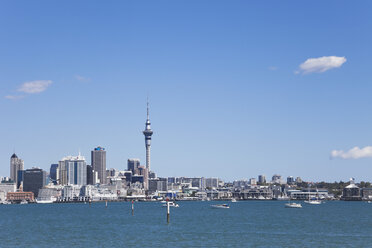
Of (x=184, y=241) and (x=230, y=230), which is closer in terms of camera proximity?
(x=184, y=241)

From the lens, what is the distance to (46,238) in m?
87.8

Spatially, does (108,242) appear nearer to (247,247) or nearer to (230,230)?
(247,247)

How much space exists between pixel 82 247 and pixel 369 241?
133ft

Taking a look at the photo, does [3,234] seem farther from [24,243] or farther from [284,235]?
[284,235]

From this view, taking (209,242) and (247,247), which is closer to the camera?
(247,247)

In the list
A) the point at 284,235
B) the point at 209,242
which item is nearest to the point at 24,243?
the point at 209,242

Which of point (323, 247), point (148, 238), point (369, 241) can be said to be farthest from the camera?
point (148, 238)

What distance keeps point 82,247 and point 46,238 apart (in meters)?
15.3

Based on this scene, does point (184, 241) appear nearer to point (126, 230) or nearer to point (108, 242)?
point (108, 242)

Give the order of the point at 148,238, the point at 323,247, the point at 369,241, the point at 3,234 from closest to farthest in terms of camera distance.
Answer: the point at 323,247, the point at 369,241, the point at 148,238, the point at 3,234

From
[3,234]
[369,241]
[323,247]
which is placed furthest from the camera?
[3,234]

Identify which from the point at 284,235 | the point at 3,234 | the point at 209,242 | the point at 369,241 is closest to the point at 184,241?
the point at 209,242

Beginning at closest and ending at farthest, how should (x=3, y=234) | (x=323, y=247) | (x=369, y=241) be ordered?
(x=323, y=247) → (x=369, y=241) → (x=3, y=234)

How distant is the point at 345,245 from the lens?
247 ft
